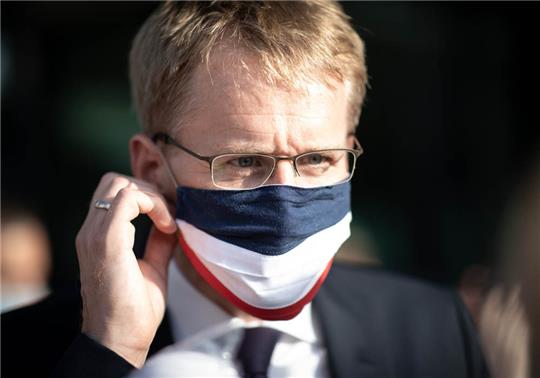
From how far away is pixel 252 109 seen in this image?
6.65ft

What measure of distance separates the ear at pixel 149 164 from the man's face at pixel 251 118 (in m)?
0.17

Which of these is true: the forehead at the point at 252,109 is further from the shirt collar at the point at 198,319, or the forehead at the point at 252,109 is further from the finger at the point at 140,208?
the shirt collar at the point at 198,319

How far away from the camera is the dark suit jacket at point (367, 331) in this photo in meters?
2.30

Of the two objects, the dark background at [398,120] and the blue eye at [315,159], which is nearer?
the blue eye at [315,159]

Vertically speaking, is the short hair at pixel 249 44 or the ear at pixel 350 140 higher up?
the short hair at pixel 249 44

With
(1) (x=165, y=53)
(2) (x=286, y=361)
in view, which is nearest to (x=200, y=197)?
(1) (x=165, y=53)

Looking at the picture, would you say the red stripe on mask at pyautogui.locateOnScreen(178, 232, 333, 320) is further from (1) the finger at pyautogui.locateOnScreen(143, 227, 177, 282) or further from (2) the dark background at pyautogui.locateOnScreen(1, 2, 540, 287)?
(2) the dark background at pyautogui.locateOnScreen(1, 2, 540, 287)

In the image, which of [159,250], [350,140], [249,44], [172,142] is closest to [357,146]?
[350,140]

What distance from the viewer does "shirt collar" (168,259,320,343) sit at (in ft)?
7.50

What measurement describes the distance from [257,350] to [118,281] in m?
0.60

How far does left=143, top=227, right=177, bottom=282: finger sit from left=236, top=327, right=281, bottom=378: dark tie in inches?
15.2

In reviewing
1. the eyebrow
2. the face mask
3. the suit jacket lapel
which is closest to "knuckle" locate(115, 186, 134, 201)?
the face mask

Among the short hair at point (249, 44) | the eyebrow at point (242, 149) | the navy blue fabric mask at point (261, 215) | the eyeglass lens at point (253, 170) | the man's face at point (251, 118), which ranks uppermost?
the short hair at point (249, 44)

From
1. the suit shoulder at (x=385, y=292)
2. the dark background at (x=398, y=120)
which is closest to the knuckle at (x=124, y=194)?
the suit shoulder at (x=385, y=292)
